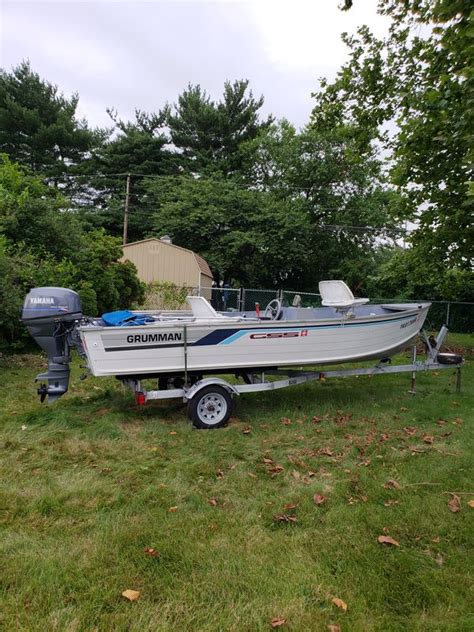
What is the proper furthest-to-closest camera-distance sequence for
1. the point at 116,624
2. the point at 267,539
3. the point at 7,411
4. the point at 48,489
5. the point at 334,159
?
the point at 334,159, the point at 7,411, the point at 48,489, the point at 267,539, the point at 116,624

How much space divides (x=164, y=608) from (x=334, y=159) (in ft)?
85.8

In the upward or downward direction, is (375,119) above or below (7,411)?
above

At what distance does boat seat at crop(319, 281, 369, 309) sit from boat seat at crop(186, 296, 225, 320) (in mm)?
1735

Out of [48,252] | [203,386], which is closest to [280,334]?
[203,386]

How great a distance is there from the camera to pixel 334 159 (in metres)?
25.1

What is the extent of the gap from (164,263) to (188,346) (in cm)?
1431

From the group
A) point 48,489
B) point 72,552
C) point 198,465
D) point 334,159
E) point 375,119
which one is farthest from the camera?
point 334,159

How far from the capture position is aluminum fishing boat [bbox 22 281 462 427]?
4789mm

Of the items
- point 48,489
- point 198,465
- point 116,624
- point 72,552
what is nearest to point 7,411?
point 48,489

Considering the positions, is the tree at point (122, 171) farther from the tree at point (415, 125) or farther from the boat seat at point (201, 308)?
the boat seat at point (201, 308)

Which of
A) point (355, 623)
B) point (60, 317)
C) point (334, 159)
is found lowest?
point (355, 623)

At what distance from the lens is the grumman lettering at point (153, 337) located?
15.7 ft

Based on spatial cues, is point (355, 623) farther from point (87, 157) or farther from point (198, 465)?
point (87, 157)

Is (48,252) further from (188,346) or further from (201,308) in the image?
(188,346)
